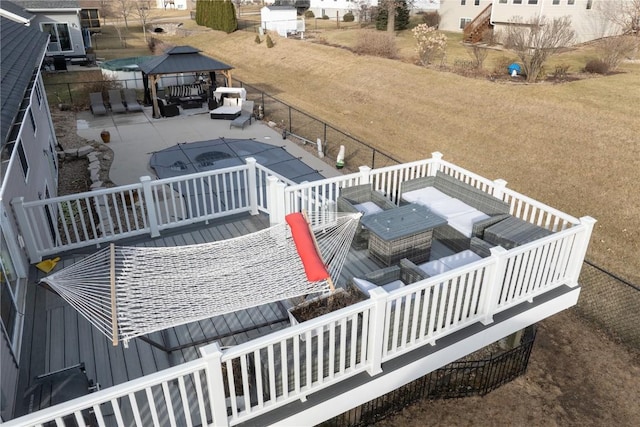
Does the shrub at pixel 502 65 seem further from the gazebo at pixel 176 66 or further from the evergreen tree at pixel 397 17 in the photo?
the evergreen tree at pixel 397 17

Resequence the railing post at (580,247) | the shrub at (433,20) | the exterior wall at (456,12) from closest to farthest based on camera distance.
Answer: the railing post at (580,247) → the exterior wall at (456,12) → the shrub at (433,20)

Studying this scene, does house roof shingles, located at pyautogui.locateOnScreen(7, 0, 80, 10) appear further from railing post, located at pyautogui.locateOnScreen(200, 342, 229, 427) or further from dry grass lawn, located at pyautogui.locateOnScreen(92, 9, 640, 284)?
railing post, located at pyautogui.locateOnScreen(200, 342, 229, 427)

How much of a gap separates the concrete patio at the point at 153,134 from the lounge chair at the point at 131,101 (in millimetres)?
220

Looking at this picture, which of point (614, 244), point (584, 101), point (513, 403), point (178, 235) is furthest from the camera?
point (584, 101)

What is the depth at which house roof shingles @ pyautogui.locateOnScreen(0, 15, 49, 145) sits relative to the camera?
17.5 feet

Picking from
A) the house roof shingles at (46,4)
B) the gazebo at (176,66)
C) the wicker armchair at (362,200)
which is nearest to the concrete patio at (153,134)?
the gazebo at (176,66)

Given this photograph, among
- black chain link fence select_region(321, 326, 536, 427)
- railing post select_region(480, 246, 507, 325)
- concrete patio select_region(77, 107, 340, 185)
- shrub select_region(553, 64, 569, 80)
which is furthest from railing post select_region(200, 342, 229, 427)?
shrub select_region(553, 64, 569, 80)

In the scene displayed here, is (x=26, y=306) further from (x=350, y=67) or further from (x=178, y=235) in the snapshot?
(x=350, y=67)

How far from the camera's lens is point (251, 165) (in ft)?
24.8

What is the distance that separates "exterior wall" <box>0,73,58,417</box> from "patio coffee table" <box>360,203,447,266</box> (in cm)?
425

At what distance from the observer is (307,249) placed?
17.8 feet

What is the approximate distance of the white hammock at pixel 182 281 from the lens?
174 inches

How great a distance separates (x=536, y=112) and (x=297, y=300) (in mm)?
15773

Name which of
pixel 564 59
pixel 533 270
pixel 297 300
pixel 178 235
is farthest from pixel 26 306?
pixel 564 59
